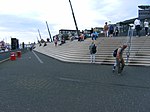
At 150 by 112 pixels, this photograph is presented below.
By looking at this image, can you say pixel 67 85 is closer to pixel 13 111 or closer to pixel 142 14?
pixel 13 111

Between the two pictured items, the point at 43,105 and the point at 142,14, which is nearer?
the point at 43,105

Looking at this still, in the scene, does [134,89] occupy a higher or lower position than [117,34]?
lower

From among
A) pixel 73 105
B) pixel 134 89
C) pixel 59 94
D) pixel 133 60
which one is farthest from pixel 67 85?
pixel 133 60

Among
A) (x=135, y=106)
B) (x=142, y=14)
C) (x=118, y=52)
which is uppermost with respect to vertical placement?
(x=142, y=14)

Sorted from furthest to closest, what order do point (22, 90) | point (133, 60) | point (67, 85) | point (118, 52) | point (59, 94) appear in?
point (133, 60), point (118, 52), point (67, 85), point (22, 90), point (59, 94)

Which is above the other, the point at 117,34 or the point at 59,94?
the point at 117,34

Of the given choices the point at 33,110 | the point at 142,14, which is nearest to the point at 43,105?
the point at 33,110

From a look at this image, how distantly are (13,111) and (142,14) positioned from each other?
20321mm

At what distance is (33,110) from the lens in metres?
6.24

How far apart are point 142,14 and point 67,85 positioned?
53.8ft

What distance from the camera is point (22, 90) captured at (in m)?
8.91

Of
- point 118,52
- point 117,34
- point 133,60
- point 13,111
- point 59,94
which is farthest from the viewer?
point 117,34

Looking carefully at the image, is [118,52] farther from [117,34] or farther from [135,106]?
[117,34]

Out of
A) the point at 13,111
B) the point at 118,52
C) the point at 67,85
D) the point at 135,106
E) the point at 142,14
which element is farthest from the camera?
the point at 142,14
